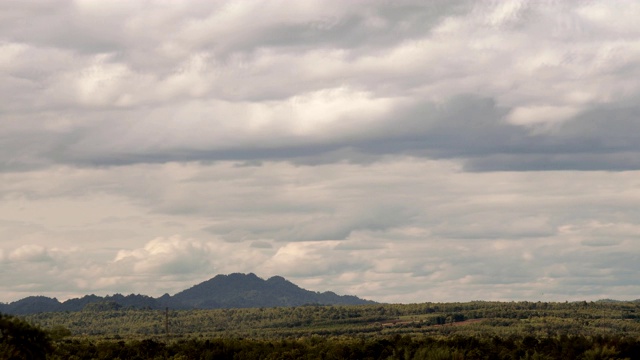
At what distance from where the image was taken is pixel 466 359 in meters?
70.3

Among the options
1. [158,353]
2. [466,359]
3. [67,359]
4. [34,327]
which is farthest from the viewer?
[158,353]

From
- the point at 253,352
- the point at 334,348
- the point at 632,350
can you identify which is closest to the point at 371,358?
the point at 334,348

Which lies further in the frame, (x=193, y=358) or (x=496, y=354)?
(x=193, y=358)

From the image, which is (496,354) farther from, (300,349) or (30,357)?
(30,357)

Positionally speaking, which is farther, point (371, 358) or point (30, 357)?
point (371, 358)

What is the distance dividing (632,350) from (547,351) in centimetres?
688

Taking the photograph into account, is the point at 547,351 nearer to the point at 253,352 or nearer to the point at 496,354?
the point at 496,354

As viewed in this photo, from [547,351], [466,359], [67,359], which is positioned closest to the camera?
[466,359]

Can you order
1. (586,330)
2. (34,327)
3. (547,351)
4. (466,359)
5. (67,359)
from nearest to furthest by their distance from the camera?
1. (34,327)
2. (466,359)
3. (547,351)
4. (67,359)
5. (586,330)

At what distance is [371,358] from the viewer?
79.4m

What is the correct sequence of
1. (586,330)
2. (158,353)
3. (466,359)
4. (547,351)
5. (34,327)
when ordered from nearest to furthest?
(34,327)
(466,359)
(547,351)
(158,353)
(586,330)

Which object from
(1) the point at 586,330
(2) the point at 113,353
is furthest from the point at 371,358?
(1) the point at 586,330

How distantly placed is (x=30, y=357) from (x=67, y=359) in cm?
4472

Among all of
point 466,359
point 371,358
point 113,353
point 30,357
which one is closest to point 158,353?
point 113,353
